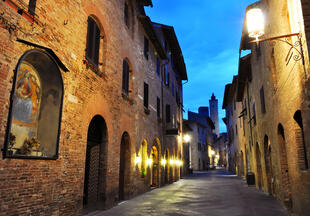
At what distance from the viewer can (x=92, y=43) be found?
795 cm

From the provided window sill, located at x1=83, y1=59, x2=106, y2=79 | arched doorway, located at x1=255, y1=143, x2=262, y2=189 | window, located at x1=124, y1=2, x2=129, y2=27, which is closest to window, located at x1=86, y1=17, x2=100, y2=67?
window sill, located at x1=83, y1=59, x2=106, y2=79

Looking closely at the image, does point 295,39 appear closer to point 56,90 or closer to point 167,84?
point 56,90

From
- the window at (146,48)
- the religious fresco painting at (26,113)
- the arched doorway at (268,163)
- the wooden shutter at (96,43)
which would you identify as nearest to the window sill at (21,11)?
the religious fresco painting at (26,113)

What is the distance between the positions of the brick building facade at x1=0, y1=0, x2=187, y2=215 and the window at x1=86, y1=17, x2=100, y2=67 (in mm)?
34

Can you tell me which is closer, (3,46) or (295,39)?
(3,46)

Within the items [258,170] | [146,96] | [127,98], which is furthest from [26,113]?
[258,170]

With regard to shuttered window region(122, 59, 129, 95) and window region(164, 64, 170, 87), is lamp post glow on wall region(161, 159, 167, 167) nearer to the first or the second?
window region(164, 64, 170, 87)

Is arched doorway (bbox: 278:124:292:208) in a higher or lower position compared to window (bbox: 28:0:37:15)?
lower

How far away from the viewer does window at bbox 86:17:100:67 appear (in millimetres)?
7805

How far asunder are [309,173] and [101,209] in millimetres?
6151

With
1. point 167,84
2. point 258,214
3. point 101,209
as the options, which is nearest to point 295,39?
point 258,214

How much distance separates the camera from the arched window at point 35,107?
5008 mm

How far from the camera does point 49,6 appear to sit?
18.8 feet

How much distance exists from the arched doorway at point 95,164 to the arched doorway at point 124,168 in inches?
87.4
